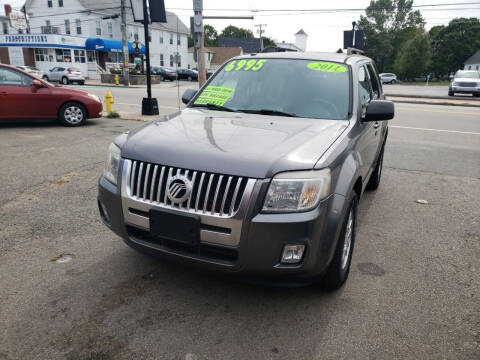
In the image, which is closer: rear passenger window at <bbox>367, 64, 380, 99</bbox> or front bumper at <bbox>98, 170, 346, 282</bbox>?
front bumper at <bbox>98, 170, 346, 282</bbox>

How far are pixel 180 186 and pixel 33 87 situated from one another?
336 inches

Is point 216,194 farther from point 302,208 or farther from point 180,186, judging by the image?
point 302,208

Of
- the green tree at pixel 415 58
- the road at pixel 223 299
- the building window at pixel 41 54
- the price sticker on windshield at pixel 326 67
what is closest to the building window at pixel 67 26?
the building window at pixel 41 54

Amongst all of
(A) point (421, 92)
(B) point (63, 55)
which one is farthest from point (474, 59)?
(B) point (63, 55)

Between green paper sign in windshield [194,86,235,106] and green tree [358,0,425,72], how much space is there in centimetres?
9382

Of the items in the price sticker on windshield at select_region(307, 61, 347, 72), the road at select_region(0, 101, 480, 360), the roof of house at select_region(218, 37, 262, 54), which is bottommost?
the road at select_region(0, 101, 480, 360)

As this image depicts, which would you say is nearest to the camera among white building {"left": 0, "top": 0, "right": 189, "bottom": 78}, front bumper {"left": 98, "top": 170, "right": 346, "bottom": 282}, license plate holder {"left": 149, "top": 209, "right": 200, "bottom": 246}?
front bumper {"left": 98, "top": 170, "right": 346, "bottom": 282}

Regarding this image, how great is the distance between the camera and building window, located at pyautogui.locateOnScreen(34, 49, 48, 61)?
4566 cm

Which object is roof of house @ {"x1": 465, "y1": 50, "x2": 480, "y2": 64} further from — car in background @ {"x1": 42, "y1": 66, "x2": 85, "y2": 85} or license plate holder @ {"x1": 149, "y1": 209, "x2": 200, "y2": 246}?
license plate holder @ {"x1": 149, "y1": 209, "x2": 200, "y2": 246}

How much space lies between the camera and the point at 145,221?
2.61 m

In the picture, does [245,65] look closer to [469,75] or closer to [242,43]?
[469,75]

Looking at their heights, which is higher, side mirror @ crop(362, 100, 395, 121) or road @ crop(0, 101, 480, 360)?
side mirror @ crop(362, 100, 395, 121)

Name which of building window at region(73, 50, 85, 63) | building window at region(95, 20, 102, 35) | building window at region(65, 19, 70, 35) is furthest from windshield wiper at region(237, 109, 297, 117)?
building window at region(65, 19, 70, 35)

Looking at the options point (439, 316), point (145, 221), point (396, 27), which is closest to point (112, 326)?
point (145, 221)
